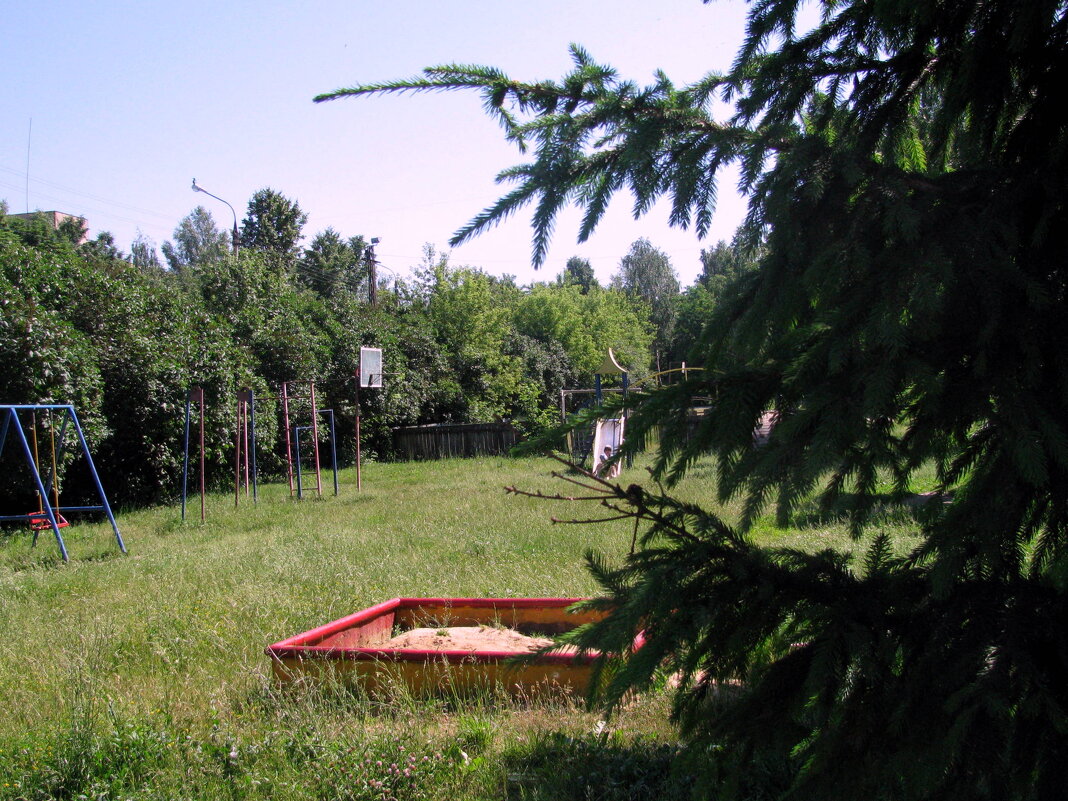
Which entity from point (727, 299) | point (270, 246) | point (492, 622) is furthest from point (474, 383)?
point (270, 246)

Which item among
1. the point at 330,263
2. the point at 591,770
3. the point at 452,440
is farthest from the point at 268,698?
the point at 330,263

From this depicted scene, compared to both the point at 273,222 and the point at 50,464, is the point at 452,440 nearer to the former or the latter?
the point at 50,464

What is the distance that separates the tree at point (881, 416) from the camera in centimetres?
155

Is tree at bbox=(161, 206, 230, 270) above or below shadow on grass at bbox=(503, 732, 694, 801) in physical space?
above

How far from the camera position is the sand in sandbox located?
16.4 feet

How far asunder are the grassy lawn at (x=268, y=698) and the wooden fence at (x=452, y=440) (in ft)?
46.8

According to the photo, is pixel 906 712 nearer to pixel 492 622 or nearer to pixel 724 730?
pixel 724 730

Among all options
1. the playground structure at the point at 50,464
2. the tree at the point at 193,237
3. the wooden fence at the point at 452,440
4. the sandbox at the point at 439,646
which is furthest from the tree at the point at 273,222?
the sandbox at the point at 439,646

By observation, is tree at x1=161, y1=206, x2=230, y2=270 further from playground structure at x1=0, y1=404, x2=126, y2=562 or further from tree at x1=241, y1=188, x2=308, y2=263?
playground structure at x1=0, y1=404, x2=126, y2=562

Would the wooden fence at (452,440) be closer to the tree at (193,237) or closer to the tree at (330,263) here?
the tree at (330,263)

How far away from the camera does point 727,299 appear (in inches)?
83.1

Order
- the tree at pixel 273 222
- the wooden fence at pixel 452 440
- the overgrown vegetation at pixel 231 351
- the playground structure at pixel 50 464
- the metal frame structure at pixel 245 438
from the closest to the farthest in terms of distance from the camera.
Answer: the playground structure at pixel 50 464
the overgrown vegetation at pixel 231 351
the metal frame structure at pixel 245 438
the wooden fence at pixel 452 440
the tree at pixel 273 222

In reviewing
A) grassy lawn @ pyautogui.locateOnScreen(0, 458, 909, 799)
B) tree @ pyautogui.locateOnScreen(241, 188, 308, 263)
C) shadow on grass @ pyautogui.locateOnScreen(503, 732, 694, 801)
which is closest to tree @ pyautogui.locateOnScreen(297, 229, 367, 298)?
tree @ pyautogui.locateOnScreen(241, 188, 308, 263)

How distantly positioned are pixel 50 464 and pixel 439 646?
9.59m
